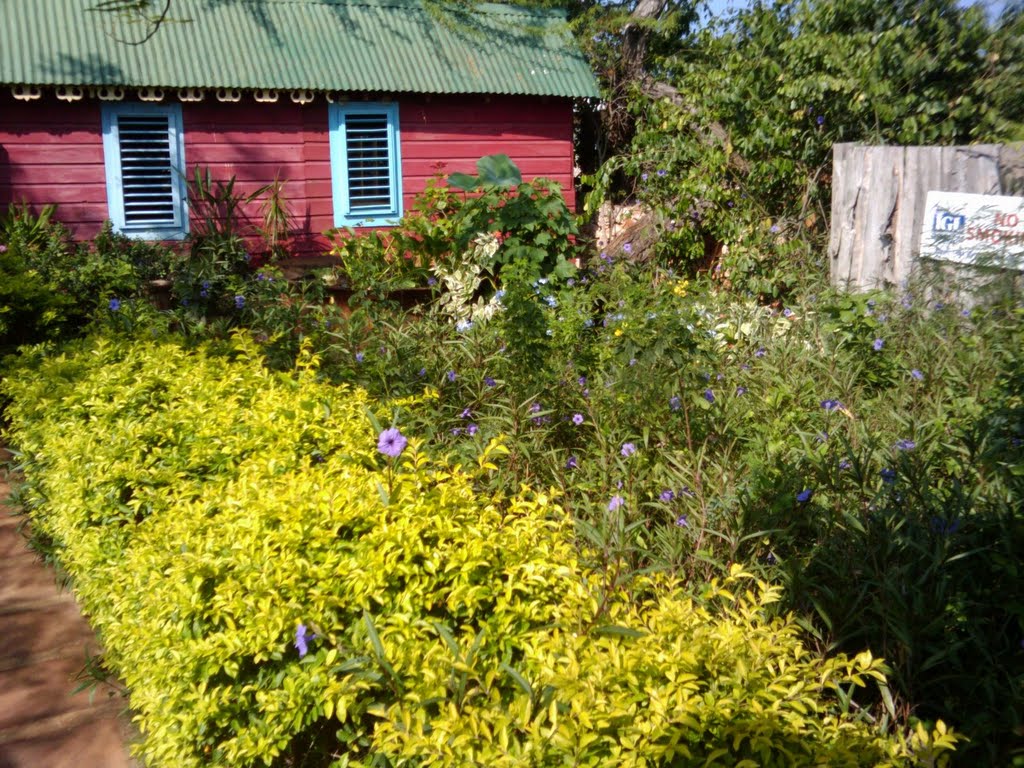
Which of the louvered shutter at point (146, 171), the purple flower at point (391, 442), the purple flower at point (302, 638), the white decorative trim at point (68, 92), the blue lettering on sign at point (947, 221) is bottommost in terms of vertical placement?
the purple flower at point (302, 638)

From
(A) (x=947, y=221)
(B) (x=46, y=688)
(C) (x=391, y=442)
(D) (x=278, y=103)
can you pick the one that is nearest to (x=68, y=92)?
(D) (x=278, y=103)

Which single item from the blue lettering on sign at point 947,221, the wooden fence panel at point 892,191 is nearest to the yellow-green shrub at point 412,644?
the blue lettering on sign at point 947,221

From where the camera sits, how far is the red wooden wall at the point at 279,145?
1030 centimetres

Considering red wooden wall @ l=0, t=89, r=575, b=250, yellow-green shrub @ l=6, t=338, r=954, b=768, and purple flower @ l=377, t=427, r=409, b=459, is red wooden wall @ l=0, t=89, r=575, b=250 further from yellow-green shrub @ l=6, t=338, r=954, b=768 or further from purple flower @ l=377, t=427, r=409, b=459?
purple flower @ l=377, t=427, r=409, b=459

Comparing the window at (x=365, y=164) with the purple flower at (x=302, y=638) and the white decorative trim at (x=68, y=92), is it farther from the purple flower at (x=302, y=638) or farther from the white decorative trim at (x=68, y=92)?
the purple flower at (x=302, y=638)

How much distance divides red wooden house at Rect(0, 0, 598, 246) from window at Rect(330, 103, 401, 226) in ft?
0.05

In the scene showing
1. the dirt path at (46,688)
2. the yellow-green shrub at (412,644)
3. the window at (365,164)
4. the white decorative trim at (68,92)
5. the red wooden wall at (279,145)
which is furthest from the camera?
the window at (365,164)

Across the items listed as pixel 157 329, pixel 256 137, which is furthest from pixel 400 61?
pixel 157 329

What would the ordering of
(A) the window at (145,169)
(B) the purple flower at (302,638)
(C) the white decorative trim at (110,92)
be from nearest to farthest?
(B) the purple flower at (302,638), (C) the white decorative trim at (110,92), (A) the window at (145,169)

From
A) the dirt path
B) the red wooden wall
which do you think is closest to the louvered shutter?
the red wooden wall

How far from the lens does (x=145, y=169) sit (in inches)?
424

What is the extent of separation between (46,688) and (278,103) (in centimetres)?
838

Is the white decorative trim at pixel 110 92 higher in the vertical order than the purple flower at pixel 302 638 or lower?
higher

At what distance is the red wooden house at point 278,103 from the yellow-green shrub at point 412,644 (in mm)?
7887
